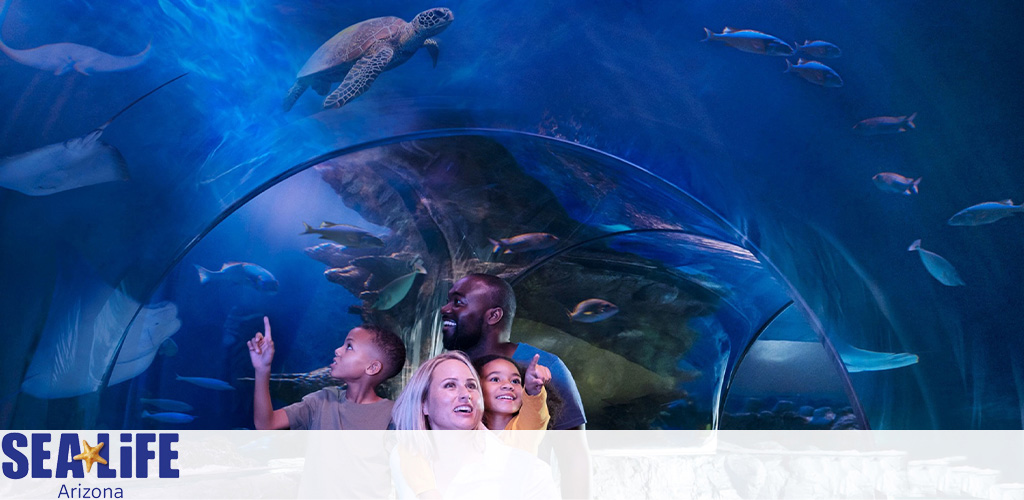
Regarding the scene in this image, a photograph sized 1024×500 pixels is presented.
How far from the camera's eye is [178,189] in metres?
6.91

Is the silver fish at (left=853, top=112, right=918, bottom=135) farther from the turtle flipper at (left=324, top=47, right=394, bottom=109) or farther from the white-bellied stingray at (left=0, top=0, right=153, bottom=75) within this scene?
the white-bellied stingray at (left=0, top=0, right=153, bottom=75)

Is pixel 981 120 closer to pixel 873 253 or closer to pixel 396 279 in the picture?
pixel 873 253

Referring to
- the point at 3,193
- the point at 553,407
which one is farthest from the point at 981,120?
the point at 3,193

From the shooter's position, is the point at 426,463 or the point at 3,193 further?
the point at 3,193

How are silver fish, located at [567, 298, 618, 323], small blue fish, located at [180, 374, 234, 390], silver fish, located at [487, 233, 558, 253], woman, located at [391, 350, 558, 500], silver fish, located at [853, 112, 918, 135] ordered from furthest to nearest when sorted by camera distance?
1. silver fish, located at [567, 298, 618, 323]
2. silver fish, located at [487, 233, 558, 253]
3. small blue fish, located at [180, 374, 234, 390]
4. silver fish, located at [853, 112, 918, 135]
5. woman, located at [391, 350, 558, 500]

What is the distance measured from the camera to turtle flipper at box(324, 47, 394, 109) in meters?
6.10

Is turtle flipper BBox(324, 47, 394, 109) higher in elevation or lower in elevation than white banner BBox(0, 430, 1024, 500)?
higher

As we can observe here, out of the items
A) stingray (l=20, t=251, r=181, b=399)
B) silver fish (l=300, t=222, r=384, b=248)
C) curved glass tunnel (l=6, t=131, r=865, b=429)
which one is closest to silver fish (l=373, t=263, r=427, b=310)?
curved glass tunnel (l=6, t=131, r=865, b=429)

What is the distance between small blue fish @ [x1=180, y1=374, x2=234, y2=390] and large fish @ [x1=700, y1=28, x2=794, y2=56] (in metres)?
6.73

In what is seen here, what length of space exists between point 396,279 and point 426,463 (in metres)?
6.47

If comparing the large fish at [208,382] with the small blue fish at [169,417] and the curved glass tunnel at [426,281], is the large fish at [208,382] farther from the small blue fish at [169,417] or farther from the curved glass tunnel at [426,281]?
the small blue fish at [169,417]

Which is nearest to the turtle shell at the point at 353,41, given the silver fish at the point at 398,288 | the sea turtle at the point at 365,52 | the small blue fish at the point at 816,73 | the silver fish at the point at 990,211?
the sea turtle at the point at 365,52

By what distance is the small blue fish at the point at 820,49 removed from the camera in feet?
17.5

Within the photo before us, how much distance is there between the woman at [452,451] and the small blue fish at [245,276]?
5.92m
